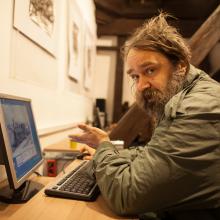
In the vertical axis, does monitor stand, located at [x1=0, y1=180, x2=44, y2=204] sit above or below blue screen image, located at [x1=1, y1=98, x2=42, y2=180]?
below

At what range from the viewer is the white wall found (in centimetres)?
136

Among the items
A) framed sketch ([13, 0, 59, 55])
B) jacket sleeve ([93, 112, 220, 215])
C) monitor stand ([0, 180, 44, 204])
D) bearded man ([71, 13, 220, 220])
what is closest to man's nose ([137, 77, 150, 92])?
bearded man ([71, 13, 220, 220])

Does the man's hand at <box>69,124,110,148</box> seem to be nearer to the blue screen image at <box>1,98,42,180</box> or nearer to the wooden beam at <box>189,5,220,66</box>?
the blue screen image at <box>1,98,42,180</box>

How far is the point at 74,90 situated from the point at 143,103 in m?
1.74

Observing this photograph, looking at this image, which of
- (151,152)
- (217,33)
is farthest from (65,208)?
(217,33)

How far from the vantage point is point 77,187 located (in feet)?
3.44

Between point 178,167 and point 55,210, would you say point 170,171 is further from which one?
point 55,210

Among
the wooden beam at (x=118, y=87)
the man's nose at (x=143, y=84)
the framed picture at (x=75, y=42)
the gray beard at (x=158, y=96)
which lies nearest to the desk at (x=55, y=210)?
the gray beard at (x=158, y=96)

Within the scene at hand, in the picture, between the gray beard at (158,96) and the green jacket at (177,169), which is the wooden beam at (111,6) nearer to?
the gray beard at (158,96)

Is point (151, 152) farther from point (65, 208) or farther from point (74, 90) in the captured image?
point (74, 90)

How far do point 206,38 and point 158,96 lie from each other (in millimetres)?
1020

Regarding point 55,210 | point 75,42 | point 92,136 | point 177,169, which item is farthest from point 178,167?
point 75,42

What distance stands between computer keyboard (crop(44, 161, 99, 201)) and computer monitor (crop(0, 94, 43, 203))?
0.10m

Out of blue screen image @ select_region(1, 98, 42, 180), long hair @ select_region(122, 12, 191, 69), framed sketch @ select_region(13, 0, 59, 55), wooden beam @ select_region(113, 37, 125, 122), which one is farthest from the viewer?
wooden beam @ select_region(113, 37, 125, 122)
